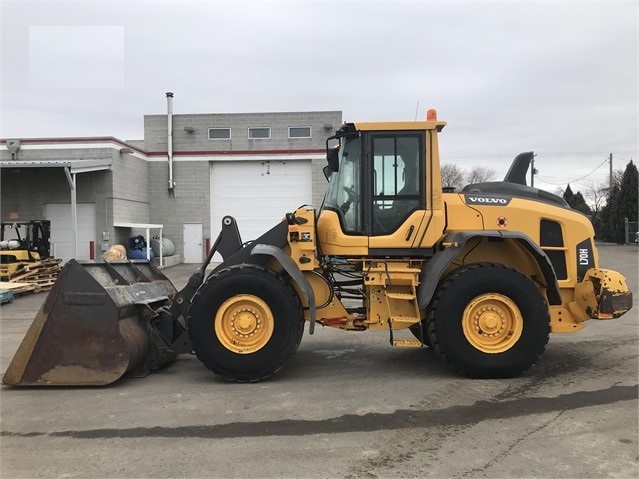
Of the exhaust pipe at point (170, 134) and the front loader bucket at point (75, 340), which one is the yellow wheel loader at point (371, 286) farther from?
the exhaust pipe at point (170, 134)

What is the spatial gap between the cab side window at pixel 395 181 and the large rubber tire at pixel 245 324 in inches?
55.4

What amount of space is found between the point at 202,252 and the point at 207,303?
19.7 metres

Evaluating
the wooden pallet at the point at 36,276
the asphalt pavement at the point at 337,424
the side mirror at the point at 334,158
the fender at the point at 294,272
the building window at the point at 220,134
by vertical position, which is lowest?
the asphalt pavement at the point at 337,424

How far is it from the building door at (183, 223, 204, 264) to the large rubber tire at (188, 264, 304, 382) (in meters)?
19.4

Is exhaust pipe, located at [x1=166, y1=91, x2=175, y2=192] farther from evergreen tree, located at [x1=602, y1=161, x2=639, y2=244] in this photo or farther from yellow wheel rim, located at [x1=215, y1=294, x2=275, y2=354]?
evergreen tree, located at [x1=602, y1=161, x2=639, y2=244]

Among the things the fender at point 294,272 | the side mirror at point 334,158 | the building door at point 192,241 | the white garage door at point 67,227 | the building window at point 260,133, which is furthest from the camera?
the building window at point 260,133

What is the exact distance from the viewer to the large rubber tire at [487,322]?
5.57 m

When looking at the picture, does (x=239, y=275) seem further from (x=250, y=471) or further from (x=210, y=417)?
(x=250, y=471)

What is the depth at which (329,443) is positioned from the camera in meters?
3.98

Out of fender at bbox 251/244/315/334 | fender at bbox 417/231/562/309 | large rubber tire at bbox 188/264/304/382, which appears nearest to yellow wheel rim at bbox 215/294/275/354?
large rubber tire at bbox 188/264/304/382

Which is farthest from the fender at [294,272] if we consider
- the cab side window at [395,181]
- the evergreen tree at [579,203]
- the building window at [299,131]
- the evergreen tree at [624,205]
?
the evergreen tree at [579,203]

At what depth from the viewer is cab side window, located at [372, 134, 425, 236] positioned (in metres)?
5.91

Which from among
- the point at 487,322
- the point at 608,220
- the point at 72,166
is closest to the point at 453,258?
the point at 487,322

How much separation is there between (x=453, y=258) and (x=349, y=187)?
1.47 meters
